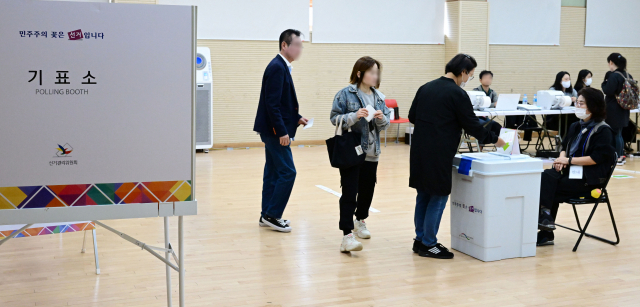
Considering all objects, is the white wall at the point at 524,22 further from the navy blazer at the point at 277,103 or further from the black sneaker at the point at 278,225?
the black sneaker at the point at 278,225

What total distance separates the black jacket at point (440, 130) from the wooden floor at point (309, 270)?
55cm

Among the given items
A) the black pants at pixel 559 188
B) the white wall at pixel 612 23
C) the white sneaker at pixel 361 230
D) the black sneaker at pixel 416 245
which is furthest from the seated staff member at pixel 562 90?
the black sneaker at pixel 416 245

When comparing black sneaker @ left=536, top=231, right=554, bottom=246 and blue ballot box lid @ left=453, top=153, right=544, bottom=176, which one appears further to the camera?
black sneaker @ left=536, top=231, right=554, bottom=246

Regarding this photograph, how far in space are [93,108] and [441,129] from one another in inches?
89.3

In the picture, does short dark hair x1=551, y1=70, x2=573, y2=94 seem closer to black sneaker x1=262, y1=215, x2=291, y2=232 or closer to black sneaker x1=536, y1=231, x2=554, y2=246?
black sneaker x1=536, y1=231, x2=554, y2=246

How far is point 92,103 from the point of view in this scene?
1854mm

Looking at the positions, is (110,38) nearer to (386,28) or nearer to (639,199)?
(639,199)

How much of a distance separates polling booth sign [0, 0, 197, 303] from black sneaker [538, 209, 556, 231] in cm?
280

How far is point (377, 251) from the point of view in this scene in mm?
3963

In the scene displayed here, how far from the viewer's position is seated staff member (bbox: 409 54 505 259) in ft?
11.7

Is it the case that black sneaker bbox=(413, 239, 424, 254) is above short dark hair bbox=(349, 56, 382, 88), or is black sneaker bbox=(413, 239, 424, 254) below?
below

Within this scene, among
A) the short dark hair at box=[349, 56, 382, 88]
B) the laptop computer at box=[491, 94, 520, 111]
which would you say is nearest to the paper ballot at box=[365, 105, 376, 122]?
the short dark hair at box=[349, 56, 382, 88]

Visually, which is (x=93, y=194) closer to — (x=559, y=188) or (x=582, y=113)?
Result: (x=559, y=188)

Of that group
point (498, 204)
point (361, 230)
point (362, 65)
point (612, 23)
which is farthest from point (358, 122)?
point (612, 23)
